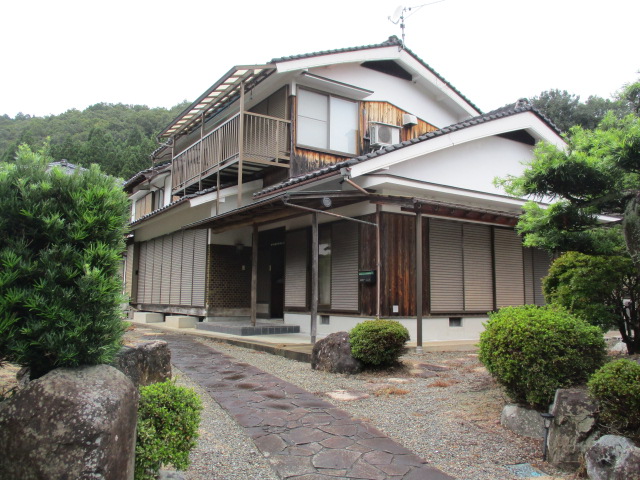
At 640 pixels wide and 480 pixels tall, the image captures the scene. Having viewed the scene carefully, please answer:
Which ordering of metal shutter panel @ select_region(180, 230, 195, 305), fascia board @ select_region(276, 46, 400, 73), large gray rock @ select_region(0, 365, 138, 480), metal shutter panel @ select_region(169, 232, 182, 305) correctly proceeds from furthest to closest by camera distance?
metal shutter panel @ select_region(169, 232, 182, 305)
metal shutter panel @ select_region(180, 230, 195, 305)
fascia board @ select_region(276, 46, 400, 73)
large gray rock @ select_region(0, 365, 138, 480)

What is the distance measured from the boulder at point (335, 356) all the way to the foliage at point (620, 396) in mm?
4083

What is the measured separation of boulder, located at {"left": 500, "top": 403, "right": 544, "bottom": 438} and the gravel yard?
86 millimetres

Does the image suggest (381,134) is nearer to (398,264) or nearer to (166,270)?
(398,264)

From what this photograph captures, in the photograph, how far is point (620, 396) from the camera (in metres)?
3.57

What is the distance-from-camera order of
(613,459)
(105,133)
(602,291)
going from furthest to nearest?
(105,133) < (602,291) < (613,459)

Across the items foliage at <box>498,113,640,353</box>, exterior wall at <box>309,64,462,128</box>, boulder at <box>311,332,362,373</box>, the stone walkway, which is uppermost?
exterior wall at <box>309,64,462,128</box>

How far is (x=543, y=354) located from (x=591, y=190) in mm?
1967

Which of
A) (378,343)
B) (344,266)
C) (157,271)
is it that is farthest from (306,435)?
(157,271)

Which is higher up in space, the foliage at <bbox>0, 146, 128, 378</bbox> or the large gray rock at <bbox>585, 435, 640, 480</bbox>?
the foliage at <bbox>0, 146, 128, 378</bbox>

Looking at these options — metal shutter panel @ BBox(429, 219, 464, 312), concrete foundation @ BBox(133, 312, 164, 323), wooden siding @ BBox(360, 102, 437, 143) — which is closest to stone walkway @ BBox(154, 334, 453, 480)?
metal shutter panel @ BBox(429, 219, 464, 312)

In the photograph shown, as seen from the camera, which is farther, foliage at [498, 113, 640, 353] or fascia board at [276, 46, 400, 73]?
fascia board at [276, 46, 400, 73]

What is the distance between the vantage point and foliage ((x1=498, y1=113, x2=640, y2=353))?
489cm

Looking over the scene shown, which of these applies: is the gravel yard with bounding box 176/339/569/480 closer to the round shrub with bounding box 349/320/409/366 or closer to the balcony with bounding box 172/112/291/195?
the round shrub with bounding box 349/320/409/366

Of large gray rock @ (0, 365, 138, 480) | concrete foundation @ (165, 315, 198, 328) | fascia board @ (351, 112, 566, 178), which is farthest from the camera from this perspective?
concrete foundation @ (165, 315, 198, 328)
